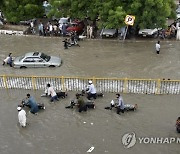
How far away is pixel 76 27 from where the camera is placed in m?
31.4

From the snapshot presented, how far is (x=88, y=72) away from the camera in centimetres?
2319

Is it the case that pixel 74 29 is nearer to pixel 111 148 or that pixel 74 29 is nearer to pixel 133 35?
pixel 133 35

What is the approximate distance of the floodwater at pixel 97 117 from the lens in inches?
616

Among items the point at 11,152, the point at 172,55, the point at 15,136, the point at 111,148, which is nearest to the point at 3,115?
the point at 15,136

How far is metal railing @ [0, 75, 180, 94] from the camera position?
1969 centimetres

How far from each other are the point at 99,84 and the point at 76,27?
39.9ft

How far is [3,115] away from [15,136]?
2159 millimetres

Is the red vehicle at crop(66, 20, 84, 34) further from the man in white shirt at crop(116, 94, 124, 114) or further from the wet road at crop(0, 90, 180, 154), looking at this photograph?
the man in white shirt at crop(116, 94, 124, 114)

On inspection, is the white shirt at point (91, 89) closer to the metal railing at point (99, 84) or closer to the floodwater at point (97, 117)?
the floodwater at point (97, 117)

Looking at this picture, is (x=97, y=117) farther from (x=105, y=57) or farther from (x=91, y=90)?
(x=105, y=57)

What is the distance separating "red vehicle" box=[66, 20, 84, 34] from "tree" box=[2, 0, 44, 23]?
12.2 feet

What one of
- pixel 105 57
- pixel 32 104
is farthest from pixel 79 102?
pixel 105 57

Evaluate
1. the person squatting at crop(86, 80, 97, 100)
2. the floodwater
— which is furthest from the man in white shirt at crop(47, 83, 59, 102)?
the person squatting at crop(86, 80, 97, 100)

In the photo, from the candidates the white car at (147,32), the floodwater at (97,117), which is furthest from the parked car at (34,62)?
the white car at (147,32)
